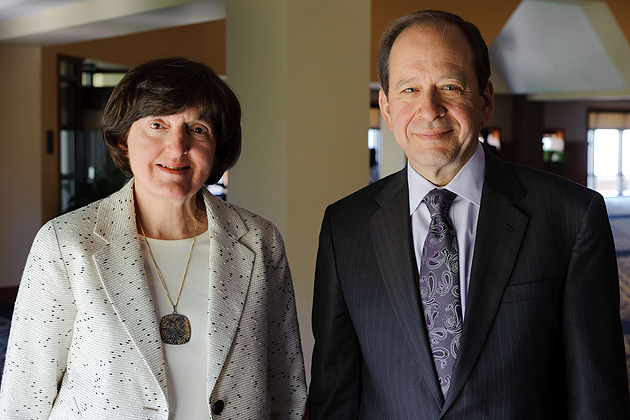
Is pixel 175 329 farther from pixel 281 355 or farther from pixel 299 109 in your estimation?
pixel 299 109

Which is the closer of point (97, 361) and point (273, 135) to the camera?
point (97, 361)

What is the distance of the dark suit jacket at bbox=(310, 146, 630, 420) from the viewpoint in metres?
1.58

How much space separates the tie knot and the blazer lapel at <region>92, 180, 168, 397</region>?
0.81m

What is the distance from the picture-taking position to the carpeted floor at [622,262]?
22.2 ft

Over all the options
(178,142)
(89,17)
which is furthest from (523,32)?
(178,142)

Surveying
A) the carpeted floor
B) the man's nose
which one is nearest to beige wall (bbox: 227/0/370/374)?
the man's nose

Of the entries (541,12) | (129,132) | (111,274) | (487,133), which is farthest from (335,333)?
(487,133)

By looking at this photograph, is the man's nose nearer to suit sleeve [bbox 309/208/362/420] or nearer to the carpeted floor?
suit sleeve [bbox 309/208/362/420]

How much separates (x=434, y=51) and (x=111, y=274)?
1062 mm

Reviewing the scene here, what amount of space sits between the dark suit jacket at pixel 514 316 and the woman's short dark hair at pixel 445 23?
25cm

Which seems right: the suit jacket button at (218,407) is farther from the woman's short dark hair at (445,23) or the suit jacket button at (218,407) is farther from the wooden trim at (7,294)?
the wooden trim at (7,294)

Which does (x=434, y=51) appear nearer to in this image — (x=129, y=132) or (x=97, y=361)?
(x=129, y=132)

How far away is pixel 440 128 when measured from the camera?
165 centimetres

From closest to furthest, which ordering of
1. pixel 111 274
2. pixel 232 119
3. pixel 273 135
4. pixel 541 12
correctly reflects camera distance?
pixel 111 274
pixel 232 119
pixel 273 135
pixel 541 12
